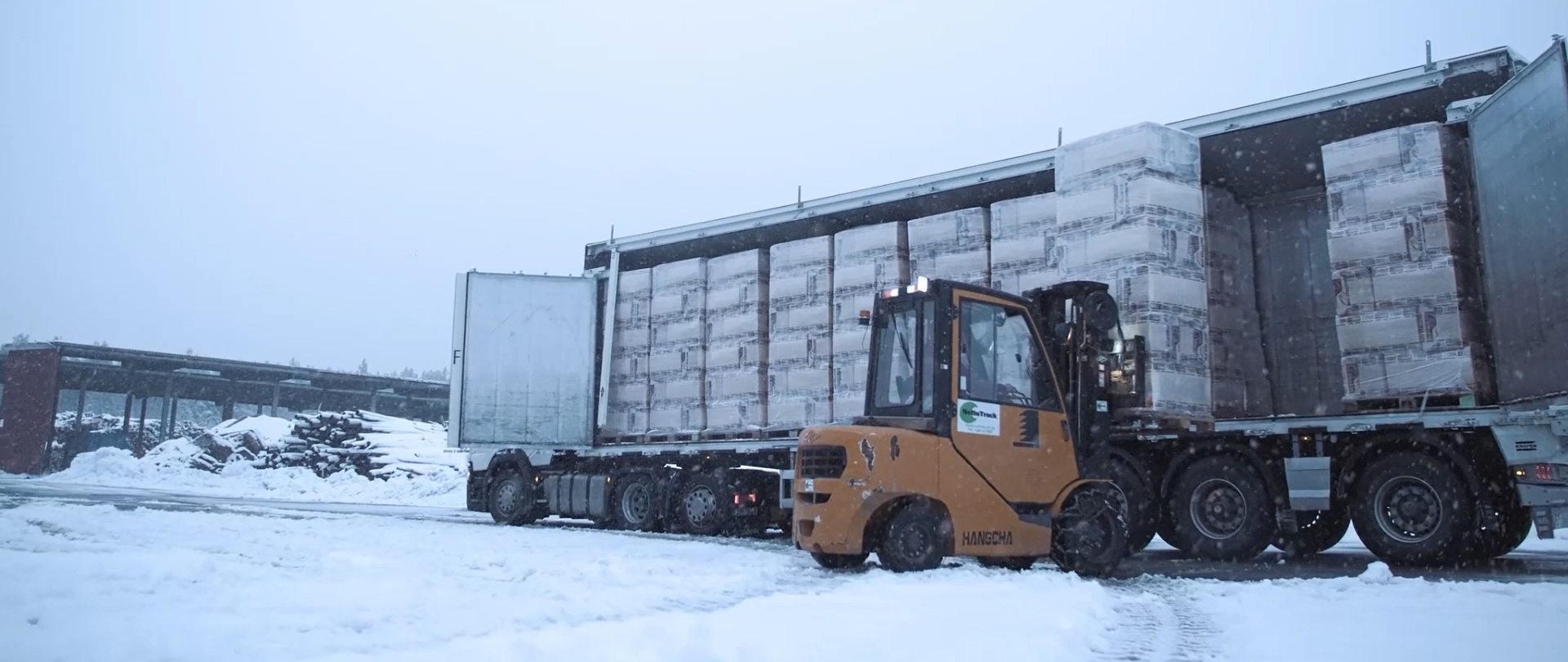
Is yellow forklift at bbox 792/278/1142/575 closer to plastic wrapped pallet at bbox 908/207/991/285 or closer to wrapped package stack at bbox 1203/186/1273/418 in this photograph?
wrapped package stack at bbox 1203/186/1273/418

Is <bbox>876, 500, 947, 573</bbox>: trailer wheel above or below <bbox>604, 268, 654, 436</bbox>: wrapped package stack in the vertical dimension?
below

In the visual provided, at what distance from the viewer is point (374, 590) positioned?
6.10 meters

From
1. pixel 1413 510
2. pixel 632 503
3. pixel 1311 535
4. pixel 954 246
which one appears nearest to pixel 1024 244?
pixel 954 246

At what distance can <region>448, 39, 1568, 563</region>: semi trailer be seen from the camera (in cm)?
781

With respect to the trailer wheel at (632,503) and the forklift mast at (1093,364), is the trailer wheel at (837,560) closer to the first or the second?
the forklift mast at (1093,364)

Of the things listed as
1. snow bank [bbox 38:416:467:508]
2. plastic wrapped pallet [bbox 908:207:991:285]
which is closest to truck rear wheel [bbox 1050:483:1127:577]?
plastic wrapped pallet [bbox 908:207:991:285]

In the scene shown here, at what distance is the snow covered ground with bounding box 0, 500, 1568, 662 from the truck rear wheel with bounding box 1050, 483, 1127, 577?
0.27 metres

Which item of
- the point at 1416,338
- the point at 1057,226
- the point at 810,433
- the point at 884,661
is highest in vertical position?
the point at 1057,226

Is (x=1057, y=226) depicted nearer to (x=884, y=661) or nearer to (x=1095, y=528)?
(x=1095, y=528)

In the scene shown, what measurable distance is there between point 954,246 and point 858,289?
4.03ft

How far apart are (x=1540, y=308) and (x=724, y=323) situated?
8320 mm

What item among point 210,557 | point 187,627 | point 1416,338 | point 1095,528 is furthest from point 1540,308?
point 210,557

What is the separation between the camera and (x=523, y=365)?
14.9 meters

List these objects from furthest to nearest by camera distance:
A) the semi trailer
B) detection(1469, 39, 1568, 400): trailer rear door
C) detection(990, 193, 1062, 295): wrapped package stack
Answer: detection(990, 193, 1062, 295): wrapped package stack, the semi trailer, detection(1469, 39, 1568, 400): trailer rear door
